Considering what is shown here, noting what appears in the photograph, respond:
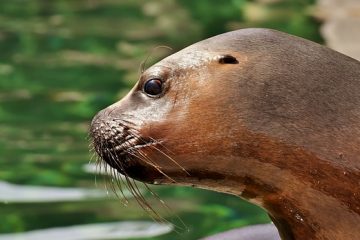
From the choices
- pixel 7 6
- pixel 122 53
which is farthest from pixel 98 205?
pixel 7 6

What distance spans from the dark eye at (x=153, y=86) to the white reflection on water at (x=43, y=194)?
8.93 feet

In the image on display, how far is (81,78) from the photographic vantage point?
10.1 metres

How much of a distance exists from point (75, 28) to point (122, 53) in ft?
5.53

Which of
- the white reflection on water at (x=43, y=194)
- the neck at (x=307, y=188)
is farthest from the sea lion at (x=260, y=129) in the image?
the white reflection on water at (x=43, y=194)

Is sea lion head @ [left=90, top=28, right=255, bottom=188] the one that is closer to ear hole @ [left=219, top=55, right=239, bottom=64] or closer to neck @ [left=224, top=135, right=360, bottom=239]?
ear hole @ [left=219, top=55, right=239, bottom=64]

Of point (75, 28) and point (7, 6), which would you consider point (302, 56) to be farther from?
point (7, 6)

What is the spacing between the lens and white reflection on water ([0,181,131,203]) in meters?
6.58

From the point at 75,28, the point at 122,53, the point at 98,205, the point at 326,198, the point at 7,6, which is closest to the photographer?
the point at 326,198

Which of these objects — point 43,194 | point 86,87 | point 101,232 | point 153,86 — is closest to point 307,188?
point 153,86

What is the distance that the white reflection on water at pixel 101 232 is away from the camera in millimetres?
5889

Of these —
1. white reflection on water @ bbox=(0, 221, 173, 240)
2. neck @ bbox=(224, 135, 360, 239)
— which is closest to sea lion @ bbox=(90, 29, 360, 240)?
neck @ bbox=(224, 135, 360, 239)

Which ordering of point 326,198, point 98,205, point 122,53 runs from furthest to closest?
1. point 122,53
2. point 98,205
3. point 326,198

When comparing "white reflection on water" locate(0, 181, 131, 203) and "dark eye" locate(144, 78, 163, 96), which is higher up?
"dark eye" locate(144, 78, 163, 96)

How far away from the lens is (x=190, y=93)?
3.84 m
